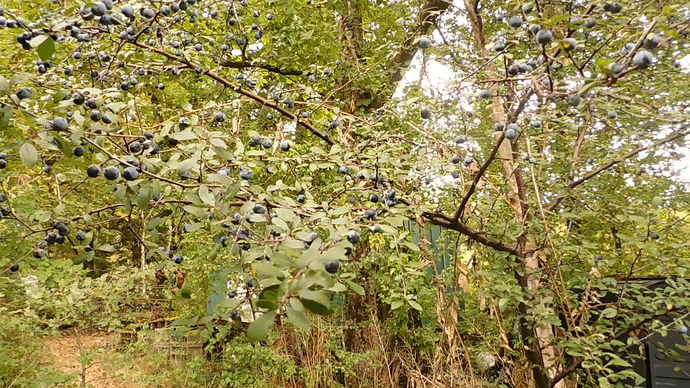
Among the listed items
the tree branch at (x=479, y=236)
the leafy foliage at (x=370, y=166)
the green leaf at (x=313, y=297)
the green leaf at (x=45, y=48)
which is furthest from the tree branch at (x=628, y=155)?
the green leaf at (x=45, y=48)

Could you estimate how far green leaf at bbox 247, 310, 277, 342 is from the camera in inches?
25.6

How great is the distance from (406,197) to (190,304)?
3.38 meters

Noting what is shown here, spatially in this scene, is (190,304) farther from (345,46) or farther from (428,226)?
(345,46)

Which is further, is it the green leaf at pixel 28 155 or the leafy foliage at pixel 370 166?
the leafy foliage at pixel 370 166

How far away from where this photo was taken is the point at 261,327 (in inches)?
25.7

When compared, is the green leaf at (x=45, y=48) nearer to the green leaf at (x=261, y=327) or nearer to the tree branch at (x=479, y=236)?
the green leaf at (x=261, y=327)

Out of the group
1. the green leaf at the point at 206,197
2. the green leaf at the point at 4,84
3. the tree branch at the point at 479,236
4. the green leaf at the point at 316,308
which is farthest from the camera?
the tree branch at the point at 479,236

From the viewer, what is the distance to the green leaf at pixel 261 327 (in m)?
0.65

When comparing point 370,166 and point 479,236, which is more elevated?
point 370,166

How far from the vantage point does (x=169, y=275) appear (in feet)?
13.4

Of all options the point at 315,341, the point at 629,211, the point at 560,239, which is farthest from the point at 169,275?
the point at 629,211

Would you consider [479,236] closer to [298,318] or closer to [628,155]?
[628,155]

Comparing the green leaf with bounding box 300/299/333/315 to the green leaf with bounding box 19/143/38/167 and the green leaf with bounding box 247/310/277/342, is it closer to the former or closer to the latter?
the green leaf with bounding box 247/310/277/342

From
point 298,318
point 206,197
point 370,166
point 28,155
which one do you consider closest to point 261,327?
point 298,318
